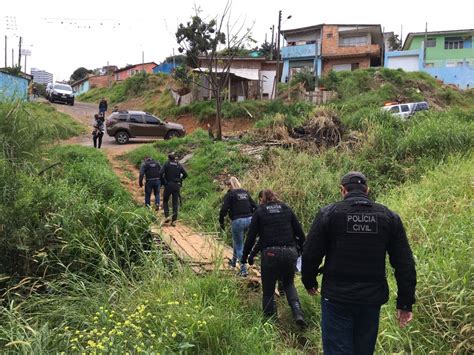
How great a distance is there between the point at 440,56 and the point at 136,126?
33.3 metres

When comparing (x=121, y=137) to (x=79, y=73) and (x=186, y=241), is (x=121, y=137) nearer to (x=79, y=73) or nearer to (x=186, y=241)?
(x=186, y=241)

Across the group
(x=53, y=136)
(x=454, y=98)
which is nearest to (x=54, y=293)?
(x=53, y=136)

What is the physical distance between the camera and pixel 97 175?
446 inches

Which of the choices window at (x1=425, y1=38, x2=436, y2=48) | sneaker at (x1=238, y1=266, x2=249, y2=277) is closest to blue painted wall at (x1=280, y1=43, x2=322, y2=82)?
window at (x1=425, y1=38, x2=436, y2=48)

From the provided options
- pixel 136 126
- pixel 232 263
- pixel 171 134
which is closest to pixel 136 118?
pixel 136 126

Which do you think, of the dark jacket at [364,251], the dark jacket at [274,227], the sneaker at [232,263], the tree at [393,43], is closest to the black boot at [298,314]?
the dark jacket at [274,227]

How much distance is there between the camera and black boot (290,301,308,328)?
16.6 ft

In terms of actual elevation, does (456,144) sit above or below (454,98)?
below

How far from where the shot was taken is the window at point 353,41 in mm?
40219

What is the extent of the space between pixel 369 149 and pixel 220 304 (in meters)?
9.05

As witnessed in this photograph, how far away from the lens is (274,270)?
5188mm

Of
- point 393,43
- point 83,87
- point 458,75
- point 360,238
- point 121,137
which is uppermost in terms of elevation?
point 393,43

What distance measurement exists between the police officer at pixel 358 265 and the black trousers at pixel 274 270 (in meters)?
1.60

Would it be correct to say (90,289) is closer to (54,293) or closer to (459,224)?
(54,293)
